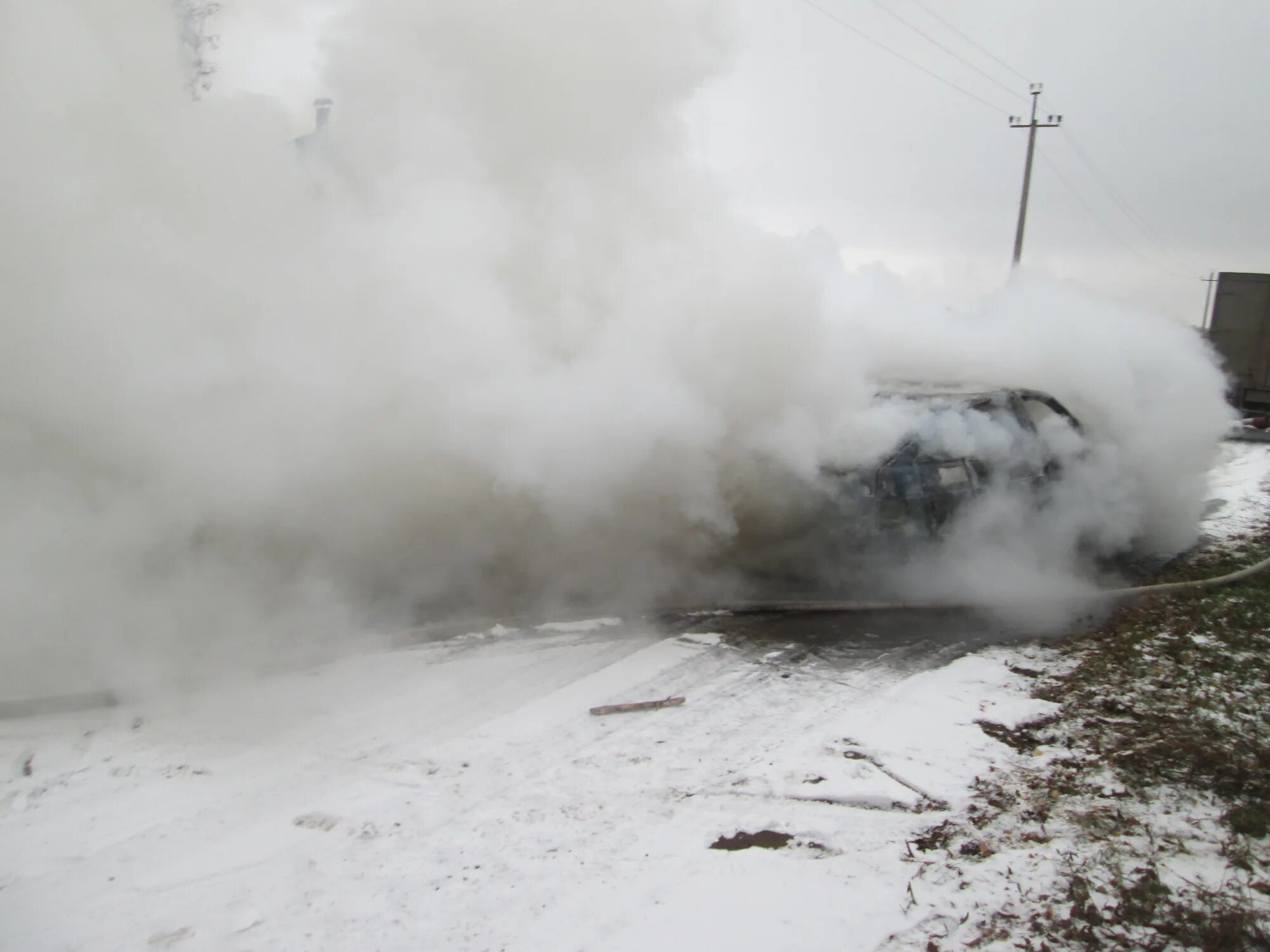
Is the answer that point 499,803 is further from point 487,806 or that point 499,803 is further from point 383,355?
point 383,355

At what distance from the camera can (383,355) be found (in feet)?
18.5

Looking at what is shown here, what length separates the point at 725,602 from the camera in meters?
6.29

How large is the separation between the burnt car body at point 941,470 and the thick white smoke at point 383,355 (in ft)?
0.66

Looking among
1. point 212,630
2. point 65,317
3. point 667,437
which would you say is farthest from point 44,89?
point 667,437

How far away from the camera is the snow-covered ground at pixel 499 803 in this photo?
2900mm

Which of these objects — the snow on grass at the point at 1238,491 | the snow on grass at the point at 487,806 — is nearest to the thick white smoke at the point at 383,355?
the snow on grass at the point at 487,806

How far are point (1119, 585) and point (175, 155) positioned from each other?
23.7ft

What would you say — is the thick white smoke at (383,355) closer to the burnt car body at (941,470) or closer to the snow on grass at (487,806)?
the burnt car body at (941,470)

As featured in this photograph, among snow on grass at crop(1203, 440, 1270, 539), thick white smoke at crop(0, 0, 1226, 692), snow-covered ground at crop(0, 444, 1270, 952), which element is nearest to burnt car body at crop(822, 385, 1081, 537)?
thick white smoke at crop(0, 0, 1226, 692)

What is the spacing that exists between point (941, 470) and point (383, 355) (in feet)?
13.0

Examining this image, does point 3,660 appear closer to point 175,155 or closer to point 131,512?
point 131,512

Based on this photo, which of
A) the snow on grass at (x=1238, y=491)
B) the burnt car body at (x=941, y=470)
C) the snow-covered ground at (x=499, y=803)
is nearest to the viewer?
the snow-covered ground at (x=499, y=803)

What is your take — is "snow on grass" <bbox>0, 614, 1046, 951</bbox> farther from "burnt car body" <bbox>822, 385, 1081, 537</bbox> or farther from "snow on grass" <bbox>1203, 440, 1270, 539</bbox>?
"snow on grass" <bbox>1203, 440, 1270, 539</bbox>

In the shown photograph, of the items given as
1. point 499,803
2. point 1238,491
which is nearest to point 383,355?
point 499,803
